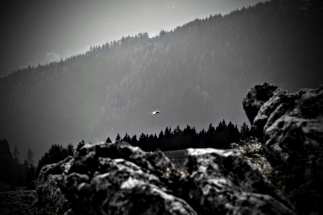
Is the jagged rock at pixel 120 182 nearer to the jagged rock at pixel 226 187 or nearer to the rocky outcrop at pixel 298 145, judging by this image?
the jagged rock at pixel 226 187

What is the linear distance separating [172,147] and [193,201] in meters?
143

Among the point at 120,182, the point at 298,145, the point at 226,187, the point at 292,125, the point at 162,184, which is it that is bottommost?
the point at 226,187

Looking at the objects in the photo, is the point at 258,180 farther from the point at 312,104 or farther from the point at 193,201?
the point at 312,104

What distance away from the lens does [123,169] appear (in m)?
7.82

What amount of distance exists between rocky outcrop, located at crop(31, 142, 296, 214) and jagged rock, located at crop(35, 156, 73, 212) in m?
7.76

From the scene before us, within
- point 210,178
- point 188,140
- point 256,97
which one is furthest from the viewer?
point 188,140

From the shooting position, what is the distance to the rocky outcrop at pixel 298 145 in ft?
25.0

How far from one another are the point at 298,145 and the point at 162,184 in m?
5.40

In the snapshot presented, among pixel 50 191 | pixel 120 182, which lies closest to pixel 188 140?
pixel 50 191

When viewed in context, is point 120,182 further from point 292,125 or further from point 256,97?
point 256,97

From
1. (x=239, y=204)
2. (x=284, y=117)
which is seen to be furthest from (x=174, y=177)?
(x=284, y=117)

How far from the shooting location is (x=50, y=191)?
19141 millimetres

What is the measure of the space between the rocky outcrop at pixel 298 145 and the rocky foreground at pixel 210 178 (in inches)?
0.9

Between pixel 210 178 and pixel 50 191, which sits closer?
pixel 210 178
